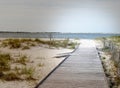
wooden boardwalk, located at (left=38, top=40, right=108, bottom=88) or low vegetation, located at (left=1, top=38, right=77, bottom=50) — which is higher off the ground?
wooden boardwalk, located at (left=38, top=40, right=108, bottom=88)

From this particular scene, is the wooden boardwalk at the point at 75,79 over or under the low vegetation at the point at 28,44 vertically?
over

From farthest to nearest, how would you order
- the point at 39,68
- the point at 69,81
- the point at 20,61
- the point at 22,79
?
the point at 20,61 → the point at 39,68 → the point at 22,79 → the point at 69,81

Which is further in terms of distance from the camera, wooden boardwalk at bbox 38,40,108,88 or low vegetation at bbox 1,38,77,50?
low vegetation at bbox 1,38,77,50

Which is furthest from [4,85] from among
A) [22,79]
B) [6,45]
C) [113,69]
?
[6,45]

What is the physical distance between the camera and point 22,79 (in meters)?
7.54

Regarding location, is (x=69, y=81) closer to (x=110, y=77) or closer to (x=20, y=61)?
(x=110, y=77)

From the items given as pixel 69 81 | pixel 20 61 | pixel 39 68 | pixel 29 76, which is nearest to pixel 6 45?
pixel 20 61

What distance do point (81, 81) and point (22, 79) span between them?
5.02 feet

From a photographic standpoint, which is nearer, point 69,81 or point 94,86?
point 94,86

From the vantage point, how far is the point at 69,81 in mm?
6648

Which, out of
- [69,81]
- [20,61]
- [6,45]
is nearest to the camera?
[69,81]

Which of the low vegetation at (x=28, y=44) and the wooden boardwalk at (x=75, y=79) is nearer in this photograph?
the wooden boardwalk at (x=75, y=79)

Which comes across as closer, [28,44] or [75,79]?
[75,79]

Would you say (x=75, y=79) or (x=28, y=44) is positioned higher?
(x=75, y=79)
